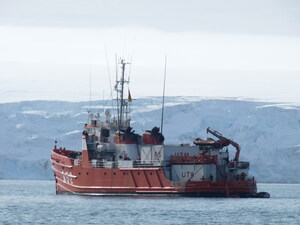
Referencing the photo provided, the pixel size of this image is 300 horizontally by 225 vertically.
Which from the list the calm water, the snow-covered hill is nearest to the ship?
the calm water

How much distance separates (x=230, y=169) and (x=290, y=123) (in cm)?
5560

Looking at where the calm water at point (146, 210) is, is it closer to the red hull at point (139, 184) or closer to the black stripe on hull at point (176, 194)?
the black stripe on hull at point (176, 194)

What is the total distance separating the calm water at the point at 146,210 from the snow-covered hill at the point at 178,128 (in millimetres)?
43122

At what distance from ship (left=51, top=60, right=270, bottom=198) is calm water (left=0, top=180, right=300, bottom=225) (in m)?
0.91

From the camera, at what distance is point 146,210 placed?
52250 millimetres

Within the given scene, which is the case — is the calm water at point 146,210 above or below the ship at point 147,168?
below

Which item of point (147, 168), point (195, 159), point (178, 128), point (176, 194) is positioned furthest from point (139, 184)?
point (178, 128)

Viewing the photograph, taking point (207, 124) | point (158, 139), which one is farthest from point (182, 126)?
point (158, 139)

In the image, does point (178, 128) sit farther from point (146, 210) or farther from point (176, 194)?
point (146, 210)

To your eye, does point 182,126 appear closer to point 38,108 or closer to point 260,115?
point 260,115

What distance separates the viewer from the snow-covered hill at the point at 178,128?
106 meters

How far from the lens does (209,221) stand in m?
48.0

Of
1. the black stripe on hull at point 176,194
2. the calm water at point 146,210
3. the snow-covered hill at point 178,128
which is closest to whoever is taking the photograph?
the calm water at point 146,210

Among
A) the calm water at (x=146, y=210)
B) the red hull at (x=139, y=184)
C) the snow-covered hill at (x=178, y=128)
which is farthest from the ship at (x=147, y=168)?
the snow-covered hill at (x=178, y=128)
